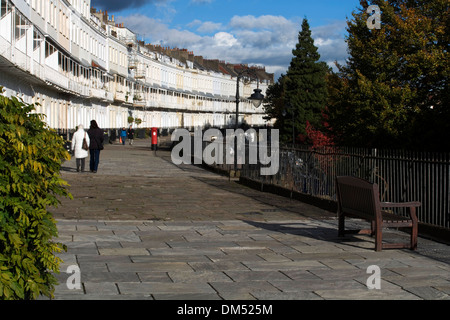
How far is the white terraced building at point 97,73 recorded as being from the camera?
34.9 m

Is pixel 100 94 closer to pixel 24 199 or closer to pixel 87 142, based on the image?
pixel 87 142

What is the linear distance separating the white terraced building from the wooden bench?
→ 14.9 ft

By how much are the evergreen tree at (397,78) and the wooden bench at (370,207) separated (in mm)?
14871

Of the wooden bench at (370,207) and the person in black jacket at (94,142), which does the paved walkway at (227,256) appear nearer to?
the wooden bench at (370,207)

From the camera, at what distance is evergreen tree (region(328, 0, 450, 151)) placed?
82.4ft

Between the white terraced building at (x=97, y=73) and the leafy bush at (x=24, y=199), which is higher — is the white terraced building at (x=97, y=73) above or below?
above

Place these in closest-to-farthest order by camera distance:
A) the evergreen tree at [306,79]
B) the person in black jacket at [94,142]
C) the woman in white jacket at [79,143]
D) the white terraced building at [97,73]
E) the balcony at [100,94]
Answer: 1. the woman in white jacket at [79,143]
2. the person in black jacket at [94,142]
3. the white terraced building at [97,73]
4. the balcony at [100,94]
5. the evergreen tree at [306,79]

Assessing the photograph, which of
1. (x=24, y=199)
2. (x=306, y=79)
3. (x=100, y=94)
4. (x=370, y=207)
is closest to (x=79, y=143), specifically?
(x=370, y=207)

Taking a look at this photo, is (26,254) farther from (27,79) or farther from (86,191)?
(27,79)

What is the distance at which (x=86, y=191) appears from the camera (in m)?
17.2

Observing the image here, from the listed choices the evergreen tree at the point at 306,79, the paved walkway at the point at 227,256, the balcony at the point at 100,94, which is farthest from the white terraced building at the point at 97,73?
the evergreen tree at the point at 306,79
